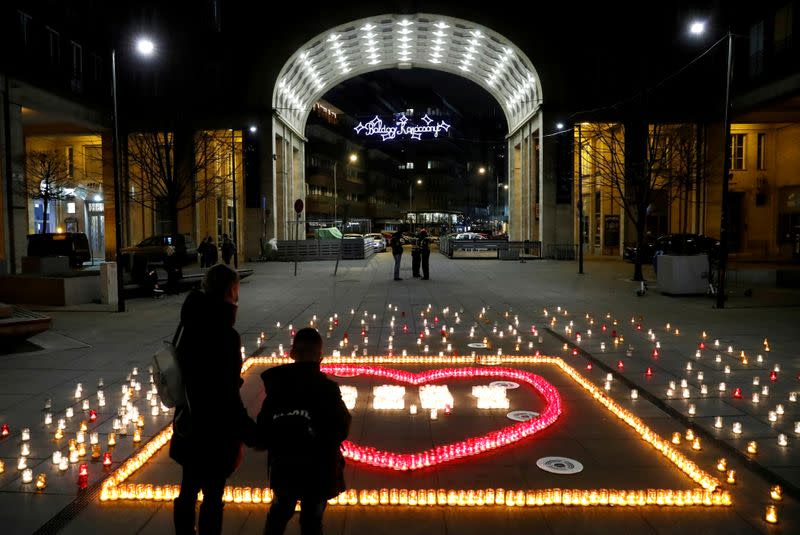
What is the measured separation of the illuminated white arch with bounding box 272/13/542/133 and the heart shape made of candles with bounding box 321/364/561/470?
3379 centimetres

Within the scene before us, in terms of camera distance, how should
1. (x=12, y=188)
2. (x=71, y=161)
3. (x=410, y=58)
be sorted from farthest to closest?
1. (x=410, y=58)
2. (x=71, y=161)
3. (x=12, y=188)

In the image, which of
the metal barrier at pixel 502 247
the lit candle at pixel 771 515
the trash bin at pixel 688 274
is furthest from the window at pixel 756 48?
the lit candle at pixel 771 515

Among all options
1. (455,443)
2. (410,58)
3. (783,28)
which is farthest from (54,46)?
(783,28)

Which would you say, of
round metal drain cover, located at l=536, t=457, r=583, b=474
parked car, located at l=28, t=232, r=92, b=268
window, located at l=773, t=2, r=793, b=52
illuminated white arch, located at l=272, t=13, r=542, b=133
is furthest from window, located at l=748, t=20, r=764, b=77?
parked car, located at l=28, t=232, r=92, b=268

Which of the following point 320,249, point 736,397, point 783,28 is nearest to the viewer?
point 736,397

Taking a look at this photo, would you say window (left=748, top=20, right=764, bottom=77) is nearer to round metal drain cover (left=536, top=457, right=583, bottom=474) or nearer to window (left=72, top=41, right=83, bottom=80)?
round metal drain cover (left=536, top=457, right=583, bottom=474)

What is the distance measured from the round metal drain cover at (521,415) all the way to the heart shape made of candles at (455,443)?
0.10 metres

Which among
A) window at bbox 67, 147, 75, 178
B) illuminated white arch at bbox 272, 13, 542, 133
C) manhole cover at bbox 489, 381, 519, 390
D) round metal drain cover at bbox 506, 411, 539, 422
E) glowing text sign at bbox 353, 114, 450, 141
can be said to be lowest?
round metal drain cover at bbox 506, 411, 539, 422

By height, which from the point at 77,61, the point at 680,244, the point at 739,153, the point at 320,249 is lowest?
the point at 320,249

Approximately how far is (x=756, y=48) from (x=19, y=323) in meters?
36.2

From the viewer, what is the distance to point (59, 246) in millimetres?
30359

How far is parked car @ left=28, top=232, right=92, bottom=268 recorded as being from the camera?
29891 millimetres

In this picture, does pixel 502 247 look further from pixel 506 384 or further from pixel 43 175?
pixel 506 384

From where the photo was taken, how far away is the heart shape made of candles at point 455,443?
18.5 feet
